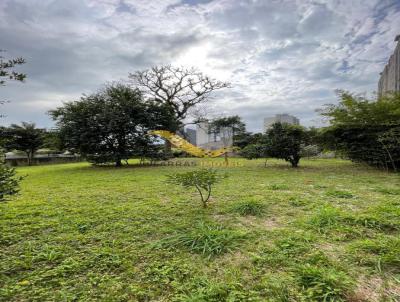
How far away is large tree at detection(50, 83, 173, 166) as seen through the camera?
841cm

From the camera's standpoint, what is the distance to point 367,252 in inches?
61.7

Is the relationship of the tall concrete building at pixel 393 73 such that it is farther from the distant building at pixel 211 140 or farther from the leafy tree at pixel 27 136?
the leafy tree at pixel 27 136

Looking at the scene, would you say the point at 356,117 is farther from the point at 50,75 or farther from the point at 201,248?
the point at 50,75

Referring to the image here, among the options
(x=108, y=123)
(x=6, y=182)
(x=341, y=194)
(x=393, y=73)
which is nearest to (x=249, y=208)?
(x=341, y=194)

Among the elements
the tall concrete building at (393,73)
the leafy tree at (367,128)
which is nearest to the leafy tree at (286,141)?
the leafy tree at (367,128)

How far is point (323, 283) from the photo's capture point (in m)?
1.19

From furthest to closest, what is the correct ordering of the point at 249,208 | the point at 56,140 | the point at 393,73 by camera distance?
the point at 393,73 → the point at 56,140 → the point at 249,208

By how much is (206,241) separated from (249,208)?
1.00 meters

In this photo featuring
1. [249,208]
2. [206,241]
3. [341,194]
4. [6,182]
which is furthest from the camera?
[341,194]

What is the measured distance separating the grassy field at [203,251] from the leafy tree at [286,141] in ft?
14.4

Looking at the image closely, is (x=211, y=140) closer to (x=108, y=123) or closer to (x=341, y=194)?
(x=108, y=123)

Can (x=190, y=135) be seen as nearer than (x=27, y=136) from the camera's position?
No

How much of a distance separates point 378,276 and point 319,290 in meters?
0.45

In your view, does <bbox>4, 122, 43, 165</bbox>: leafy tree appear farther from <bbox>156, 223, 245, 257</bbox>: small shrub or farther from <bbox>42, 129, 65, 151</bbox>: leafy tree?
<bbox>156, 223, 245, 257</bbox>: small shrub
